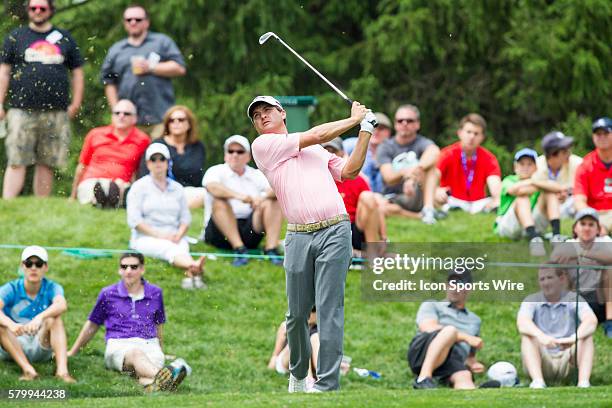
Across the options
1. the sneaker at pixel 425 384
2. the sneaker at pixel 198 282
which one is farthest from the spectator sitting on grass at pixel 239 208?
the sneaker at pixel 425 384

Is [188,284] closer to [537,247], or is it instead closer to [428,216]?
[428,216]

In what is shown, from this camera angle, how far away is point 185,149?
15.4 m

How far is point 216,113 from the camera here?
21.5 m

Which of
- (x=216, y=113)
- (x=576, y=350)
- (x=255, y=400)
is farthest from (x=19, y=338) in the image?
(x=216, y=113)

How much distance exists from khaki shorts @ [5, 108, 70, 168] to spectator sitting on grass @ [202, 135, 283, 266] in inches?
69.9

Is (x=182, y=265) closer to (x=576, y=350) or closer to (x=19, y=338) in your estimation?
(x=19, y=338)

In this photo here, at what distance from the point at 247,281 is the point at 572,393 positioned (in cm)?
463

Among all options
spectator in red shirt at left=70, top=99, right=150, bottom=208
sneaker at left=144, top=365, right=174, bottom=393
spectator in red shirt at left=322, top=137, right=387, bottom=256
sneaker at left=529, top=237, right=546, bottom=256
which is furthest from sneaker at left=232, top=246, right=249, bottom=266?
sneaker at left=144, top=365, right=174, bottom=393

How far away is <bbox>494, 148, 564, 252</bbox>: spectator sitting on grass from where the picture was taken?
1495 cm

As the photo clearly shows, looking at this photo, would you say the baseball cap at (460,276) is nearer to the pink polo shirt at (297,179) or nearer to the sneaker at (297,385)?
the sneaker at (297,385)

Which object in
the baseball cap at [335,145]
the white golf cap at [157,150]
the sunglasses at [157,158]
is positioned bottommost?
the sunglasses at [157,158]

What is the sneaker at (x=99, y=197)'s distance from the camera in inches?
612

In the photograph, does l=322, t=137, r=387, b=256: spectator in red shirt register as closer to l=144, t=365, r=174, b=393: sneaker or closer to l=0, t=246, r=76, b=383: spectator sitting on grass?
l=144, t=365, r=174, b=393: sneaker

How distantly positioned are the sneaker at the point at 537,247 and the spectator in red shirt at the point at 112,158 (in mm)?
3841
